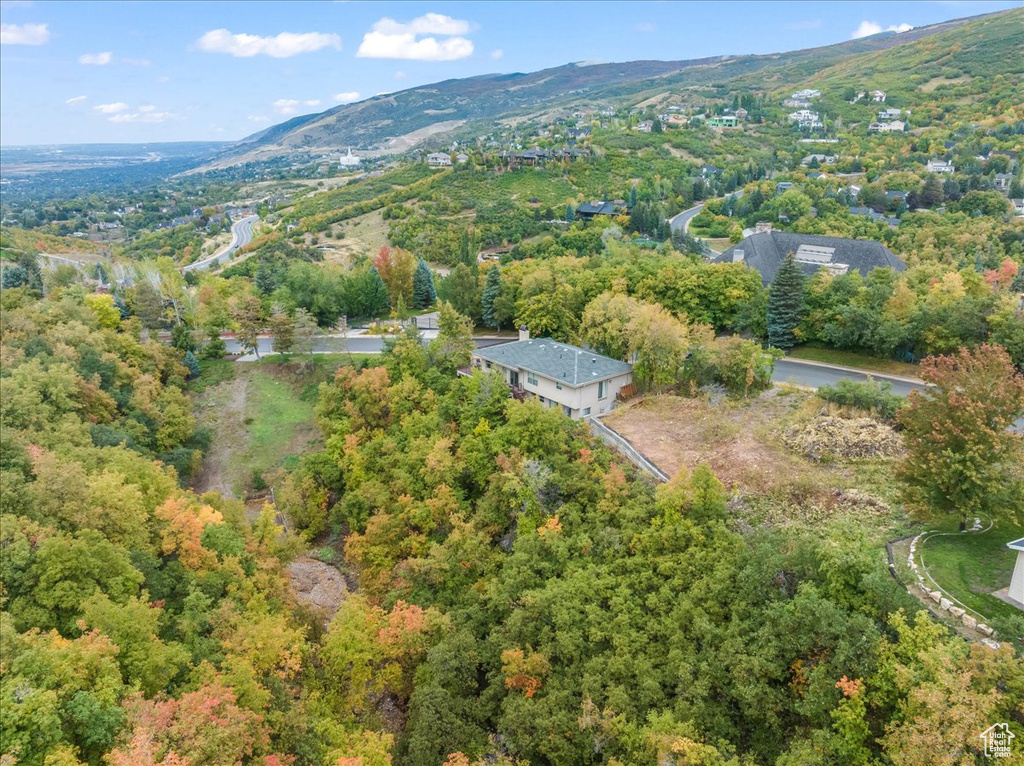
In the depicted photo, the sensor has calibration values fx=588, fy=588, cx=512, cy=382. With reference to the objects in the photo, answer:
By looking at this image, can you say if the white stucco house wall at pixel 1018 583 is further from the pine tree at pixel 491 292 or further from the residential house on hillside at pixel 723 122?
the residential house on hillside at pixel 723 122

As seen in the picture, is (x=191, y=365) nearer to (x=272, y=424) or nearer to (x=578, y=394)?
(x=272, y=424)

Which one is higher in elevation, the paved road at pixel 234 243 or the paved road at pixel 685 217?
the paved road at pixel 234 243

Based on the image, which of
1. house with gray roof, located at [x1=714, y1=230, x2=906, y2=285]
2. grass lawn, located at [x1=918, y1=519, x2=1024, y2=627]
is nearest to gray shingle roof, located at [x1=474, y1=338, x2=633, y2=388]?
grass lawn, located at [x1=918, y1=519, x2=1024, y2=627]

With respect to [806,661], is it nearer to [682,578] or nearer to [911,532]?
[682,578]

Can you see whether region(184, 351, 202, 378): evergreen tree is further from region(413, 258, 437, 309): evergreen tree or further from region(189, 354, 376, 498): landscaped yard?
region(413, 258, 437, 309): evergreen tree

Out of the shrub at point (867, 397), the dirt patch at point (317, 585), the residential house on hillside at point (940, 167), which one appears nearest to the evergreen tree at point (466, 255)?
the dirt patch at point (317, 585)

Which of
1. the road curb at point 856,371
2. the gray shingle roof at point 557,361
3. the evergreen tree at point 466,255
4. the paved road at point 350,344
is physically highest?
the evergreen tree at point 466,255

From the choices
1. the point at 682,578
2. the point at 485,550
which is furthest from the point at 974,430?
the point at 485,550
